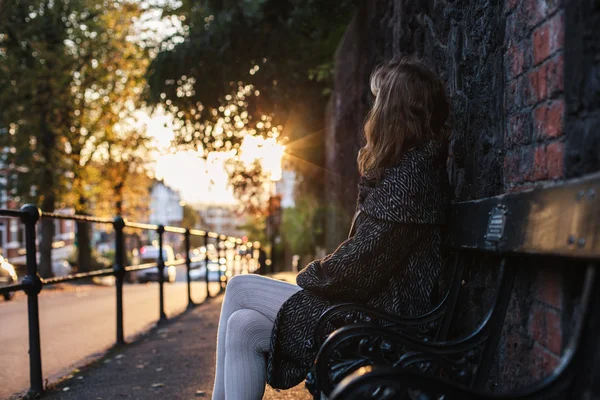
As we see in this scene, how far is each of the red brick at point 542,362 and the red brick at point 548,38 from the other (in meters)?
0.85

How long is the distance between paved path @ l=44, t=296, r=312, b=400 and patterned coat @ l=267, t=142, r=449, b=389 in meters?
1.53

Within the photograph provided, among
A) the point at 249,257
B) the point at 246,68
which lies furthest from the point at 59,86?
the point at 246,68

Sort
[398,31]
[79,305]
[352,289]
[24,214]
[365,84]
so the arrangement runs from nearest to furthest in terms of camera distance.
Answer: [352,289] → [24,214] → [398,31] → [365,84] → [79,305]

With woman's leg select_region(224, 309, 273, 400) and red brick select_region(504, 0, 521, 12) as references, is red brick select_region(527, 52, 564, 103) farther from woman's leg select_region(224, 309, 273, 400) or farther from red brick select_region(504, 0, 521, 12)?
woman's leg select_region(224, 309, 273, 400)

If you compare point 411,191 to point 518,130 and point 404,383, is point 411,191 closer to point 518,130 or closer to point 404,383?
point 518,130

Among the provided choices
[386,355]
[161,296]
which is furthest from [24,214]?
[161,296]

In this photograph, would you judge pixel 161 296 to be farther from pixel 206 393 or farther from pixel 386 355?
pixel 386 355

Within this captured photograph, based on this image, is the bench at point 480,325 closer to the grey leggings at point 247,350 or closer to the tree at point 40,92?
the grey leggings at point 247,350

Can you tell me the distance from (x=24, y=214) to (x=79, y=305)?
8456 millimetres

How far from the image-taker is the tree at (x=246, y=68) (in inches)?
408

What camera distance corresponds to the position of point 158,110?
12.5m

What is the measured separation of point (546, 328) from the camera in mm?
1947

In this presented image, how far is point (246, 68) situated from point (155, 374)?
736 cm

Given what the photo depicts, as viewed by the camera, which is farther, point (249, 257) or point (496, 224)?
point (249, 257)
